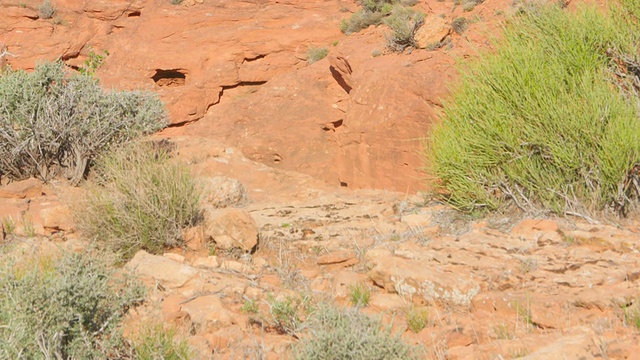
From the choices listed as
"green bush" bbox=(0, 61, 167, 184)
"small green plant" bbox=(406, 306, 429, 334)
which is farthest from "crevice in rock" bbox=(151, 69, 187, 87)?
"small green plant" bbox=(406, 306, 429, 334)

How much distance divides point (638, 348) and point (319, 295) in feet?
6.91

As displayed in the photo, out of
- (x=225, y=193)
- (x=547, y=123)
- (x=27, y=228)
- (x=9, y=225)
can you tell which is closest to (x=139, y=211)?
(x=27, y=228)

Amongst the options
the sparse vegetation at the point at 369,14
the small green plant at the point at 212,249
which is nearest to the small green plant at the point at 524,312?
the small green plant at the point at 212,249

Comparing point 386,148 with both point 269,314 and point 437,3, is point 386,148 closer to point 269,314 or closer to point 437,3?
point 437,3

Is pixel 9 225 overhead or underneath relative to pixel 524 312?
underneath

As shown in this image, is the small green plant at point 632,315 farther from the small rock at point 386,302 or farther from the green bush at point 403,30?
the green bush at point 403,30

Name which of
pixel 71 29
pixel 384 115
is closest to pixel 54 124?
pixel 384 115

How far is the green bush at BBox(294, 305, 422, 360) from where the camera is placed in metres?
3.20

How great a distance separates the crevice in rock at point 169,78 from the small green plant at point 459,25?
22.0ft

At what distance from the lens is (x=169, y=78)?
607 inches

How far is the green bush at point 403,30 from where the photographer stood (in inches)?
426

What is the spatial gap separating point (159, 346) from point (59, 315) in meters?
0.53

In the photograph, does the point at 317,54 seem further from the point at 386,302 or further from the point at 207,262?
the point at 386,302

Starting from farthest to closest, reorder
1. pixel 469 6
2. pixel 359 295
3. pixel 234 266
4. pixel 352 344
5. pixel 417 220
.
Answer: pixel 469 6, pixel 417 220, pixel 234 266, pixel 359 295, pixel 352 344
